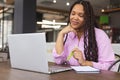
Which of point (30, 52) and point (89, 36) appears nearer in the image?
point (30, 52)

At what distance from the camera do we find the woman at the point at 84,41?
5.99 ft

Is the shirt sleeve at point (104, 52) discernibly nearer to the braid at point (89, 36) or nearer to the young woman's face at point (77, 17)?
the braid at point (89, 36)

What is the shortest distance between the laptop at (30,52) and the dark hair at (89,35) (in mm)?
531

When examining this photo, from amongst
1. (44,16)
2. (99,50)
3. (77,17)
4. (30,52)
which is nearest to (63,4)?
(44,16)

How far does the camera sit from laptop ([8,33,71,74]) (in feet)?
4.13

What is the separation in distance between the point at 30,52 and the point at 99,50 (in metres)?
0.73

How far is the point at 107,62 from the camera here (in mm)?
1784

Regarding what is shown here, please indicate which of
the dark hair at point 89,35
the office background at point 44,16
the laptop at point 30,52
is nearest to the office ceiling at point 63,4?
the office background at point 44,16

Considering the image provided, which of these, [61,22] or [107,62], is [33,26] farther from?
[61,22]

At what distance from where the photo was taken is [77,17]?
1947 millimetres

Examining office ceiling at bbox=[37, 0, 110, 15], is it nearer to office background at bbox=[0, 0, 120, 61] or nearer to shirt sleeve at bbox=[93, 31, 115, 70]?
office background at bbox=[0, 0, 120, 61]

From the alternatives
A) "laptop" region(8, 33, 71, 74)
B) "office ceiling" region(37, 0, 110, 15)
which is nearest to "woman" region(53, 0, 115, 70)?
"laptop" region(8, 33, 71, 74)

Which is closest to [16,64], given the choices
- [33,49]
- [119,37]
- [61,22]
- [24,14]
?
[33,49]

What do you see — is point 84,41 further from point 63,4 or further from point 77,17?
point 63,4
